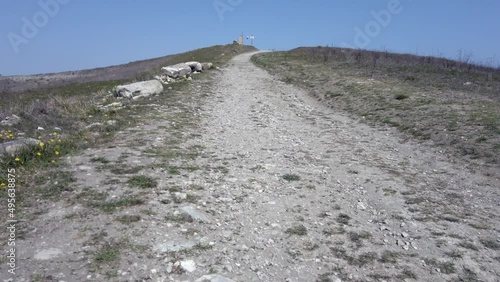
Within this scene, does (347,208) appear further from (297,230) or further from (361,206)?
(297,230)

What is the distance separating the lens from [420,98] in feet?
51.6

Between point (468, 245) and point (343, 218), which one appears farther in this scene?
point (343, 218)

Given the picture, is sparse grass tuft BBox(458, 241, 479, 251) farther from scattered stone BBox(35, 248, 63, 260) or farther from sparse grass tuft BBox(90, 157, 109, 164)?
sparse grass tuft BBox(90, 157, 109, 164)

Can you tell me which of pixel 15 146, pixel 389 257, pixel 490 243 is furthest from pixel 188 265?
pixel 15 146

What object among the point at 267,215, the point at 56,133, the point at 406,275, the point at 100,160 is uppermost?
the point at 56,133

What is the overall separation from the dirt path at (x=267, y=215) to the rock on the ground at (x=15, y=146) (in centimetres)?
124

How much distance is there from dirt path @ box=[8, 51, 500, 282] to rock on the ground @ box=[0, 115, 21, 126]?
3803mm

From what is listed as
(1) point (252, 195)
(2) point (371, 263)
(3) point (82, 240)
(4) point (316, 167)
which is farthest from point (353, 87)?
(3) point (82, 240)

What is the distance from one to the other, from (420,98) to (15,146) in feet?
52.0

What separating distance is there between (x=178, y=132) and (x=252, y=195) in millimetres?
5161

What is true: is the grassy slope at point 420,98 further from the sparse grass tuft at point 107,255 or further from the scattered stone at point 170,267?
the sparse grass tuft at point 107,255

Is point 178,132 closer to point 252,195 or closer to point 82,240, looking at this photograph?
point 252,195

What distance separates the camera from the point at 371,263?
517cm

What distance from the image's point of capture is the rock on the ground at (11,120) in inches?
428
